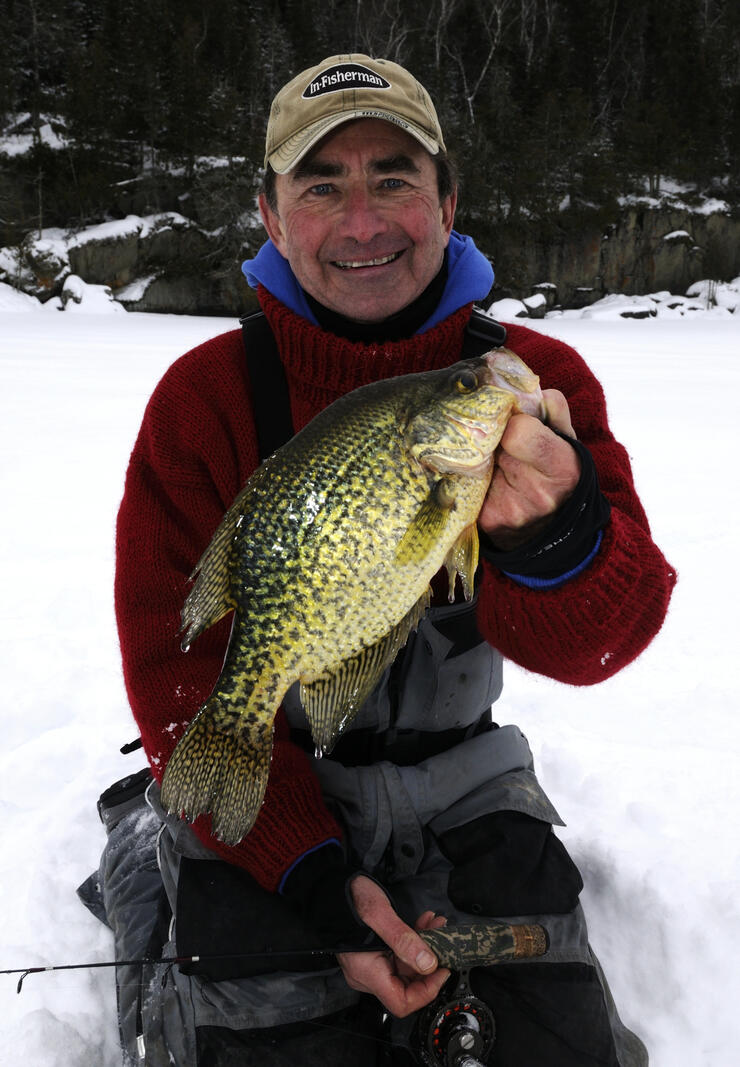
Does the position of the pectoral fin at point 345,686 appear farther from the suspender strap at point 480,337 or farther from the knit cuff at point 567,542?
the suspender strap at point 480,337

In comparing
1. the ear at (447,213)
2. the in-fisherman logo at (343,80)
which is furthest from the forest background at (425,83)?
the in-fisherman logo at (343,80)

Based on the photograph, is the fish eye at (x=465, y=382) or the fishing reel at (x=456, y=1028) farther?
the fishing reel at (x=456, y=1028)

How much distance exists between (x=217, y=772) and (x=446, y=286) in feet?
4.96

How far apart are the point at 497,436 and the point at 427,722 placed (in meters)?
1.07

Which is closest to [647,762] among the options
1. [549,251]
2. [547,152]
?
[549,251]

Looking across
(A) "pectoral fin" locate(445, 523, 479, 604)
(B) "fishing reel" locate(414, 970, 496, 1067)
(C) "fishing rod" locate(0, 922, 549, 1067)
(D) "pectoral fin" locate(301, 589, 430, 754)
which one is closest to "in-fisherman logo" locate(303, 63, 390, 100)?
(A) "pectoral fin" locate(445, 523, 479, 604)

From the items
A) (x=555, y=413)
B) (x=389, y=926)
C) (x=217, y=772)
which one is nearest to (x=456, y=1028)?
(x=389, y=926)

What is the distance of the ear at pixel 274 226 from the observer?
2.24 metres

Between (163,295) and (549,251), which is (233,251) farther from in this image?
(549,251)

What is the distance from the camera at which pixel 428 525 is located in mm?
1389

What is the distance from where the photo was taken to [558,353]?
2223mm

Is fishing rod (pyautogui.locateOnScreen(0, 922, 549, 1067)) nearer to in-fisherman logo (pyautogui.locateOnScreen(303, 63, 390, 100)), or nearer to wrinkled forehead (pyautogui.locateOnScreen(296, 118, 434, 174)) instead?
wrinkled forehead (pyautogui.locateOnScreen(296, 118, 434, 174))

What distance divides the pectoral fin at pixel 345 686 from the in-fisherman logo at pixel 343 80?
144 centimetres

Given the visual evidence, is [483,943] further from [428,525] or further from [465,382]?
[465,382]
